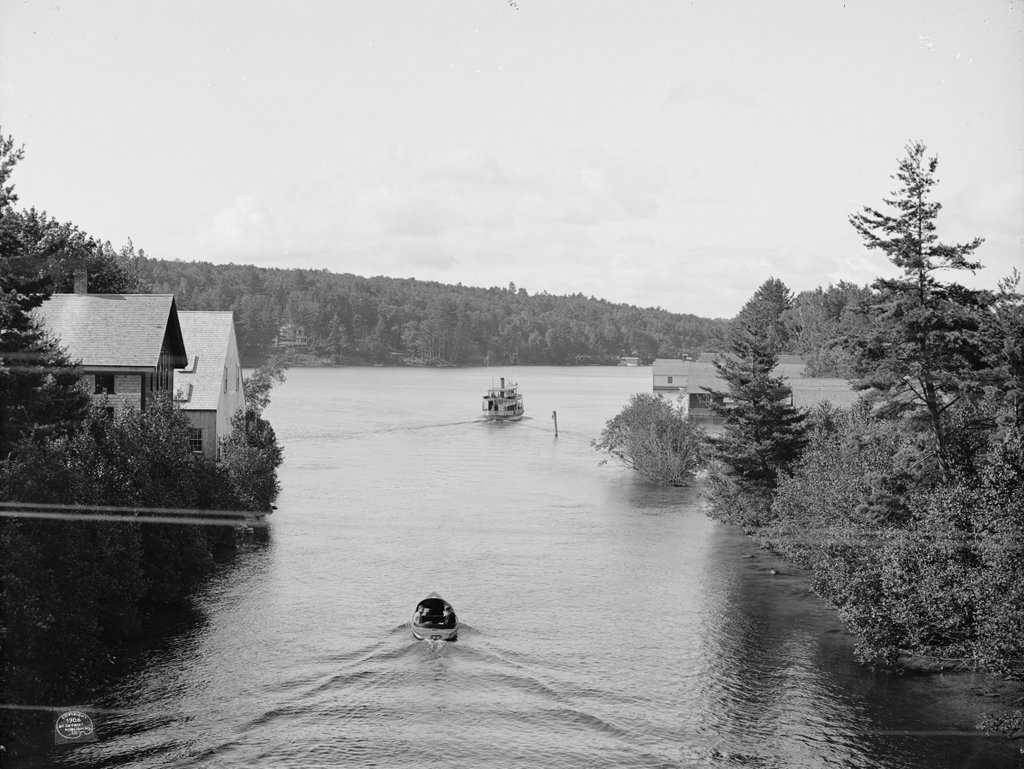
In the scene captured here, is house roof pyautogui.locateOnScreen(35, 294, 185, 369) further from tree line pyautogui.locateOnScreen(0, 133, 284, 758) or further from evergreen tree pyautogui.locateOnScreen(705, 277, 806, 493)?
evergreen tree pyautogui.locateOnScreen(705, 277, 806, 493)

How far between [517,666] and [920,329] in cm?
2056

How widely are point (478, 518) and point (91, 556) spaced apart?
36040mm

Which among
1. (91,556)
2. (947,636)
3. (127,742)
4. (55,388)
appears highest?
(55,388)

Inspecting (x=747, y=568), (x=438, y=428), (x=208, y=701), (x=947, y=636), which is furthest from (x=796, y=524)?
(x=438, y=428)

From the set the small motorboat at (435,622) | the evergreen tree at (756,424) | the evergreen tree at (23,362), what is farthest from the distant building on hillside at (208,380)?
the evergreen tree at (756,424)

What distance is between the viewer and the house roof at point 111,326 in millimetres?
51156

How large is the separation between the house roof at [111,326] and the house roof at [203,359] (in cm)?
640

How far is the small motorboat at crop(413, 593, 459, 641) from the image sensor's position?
133ft

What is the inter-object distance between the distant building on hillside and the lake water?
7653 mm

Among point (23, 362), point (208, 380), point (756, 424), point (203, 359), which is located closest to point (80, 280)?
point (203, 359)

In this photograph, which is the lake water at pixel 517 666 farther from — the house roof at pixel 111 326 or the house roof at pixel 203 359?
the house roof at pixel 111 326

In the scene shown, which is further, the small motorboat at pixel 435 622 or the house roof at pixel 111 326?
the house roof at pixel 111 326

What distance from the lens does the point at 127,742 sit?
30.1 meters

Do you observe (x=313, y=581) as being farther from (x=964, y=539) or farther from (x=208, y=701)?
(x=964, y=539)
